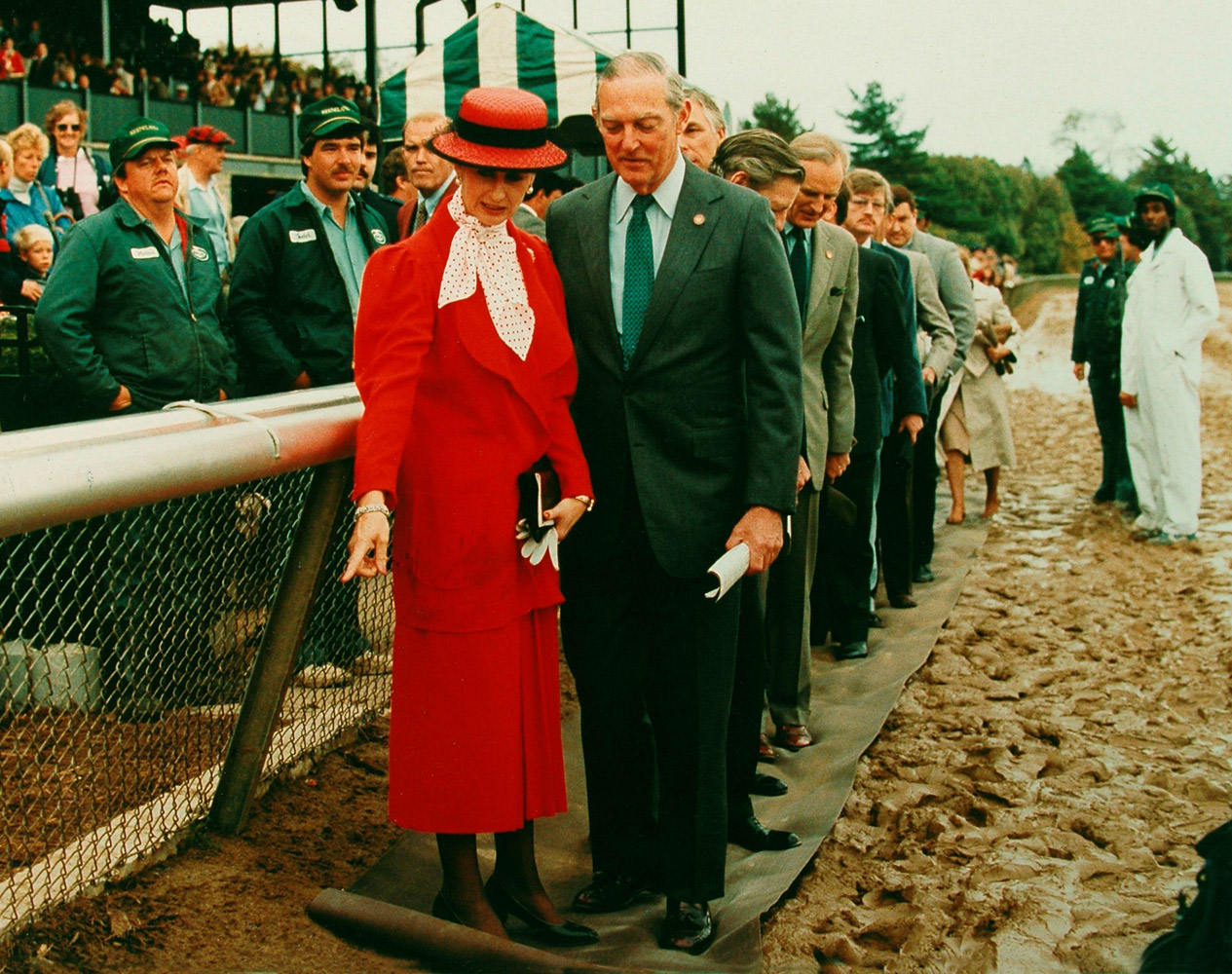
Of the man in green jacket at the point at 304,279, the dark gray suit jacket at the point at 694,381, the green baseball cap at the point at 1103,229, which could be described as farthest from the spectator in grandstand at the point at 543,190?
the green baseball cap at the point at 1103,229

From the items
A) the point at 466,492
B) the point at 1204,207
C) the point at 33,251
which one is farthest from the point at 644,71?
the point at 1204,207

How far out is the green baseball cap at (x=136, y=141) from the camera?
477 centimetres

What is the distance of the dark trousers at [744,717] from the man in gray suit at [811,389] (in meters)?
0.91

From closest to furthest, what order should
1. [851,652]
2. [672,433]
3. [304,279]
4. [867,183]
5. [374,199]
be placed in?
[672,433] → [304,279] → [374,199] → [851,652] → [867,183]

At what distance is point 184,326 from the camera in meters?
4.71

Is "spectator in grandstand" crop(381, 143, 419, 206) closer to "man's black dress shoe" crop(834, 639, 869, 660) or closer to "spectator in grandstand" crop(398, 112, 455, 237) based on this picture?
"spectator in grandstand" crop(398, 112, 455, 237)

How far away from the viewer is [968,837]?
393 cm

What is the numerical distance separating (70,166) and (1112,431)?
789 centimetres

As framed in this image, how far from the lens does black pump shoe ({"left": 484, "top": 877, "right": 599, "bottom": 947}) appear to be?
321 centimetres

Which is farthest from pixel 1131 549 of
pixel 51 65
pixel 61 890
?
pixel 51 65

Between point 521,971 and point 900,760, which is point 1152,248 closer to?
point 900,760

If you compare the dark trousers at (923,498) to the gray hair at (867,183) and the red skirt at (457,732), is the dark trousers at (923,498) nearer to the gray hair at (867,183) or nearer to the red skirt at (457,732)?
the gray hair at (867,183)

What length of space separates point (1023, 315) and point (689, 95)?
36.7m

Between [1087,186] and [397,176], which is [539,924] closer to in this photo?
[397,176]
